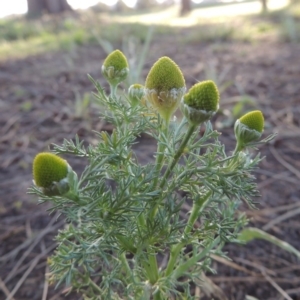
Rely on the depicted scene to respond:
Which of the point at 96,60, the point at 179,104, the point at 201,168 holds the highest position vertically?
the point at 179,104

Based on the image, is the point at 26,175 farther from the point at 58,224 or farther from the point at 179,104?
the point at 179,104

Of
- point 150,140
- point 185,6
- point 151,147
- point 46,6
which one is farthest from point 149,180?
point 185,6

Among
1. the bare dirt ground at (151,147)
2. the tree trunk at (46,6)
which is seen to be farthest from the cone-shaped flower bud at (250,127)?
the tree trunk at (46,6)

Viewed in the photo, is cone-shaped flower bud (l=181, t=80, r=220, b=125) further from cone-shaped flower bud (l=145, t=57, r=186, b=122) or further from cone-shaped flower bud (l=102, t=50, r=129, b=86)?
cone-shaped flower bud (l=102, t=50, r=129, b=86)

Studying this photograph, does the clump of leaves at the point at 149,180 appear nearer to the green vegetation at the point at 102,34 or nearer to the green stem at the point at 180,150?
the green stem at the point at 180,150

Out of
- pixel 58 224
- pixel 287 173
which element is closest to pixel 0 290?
pixel 58 224

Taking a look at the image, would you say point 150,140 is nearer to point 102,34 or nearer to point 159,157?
point 159,157
